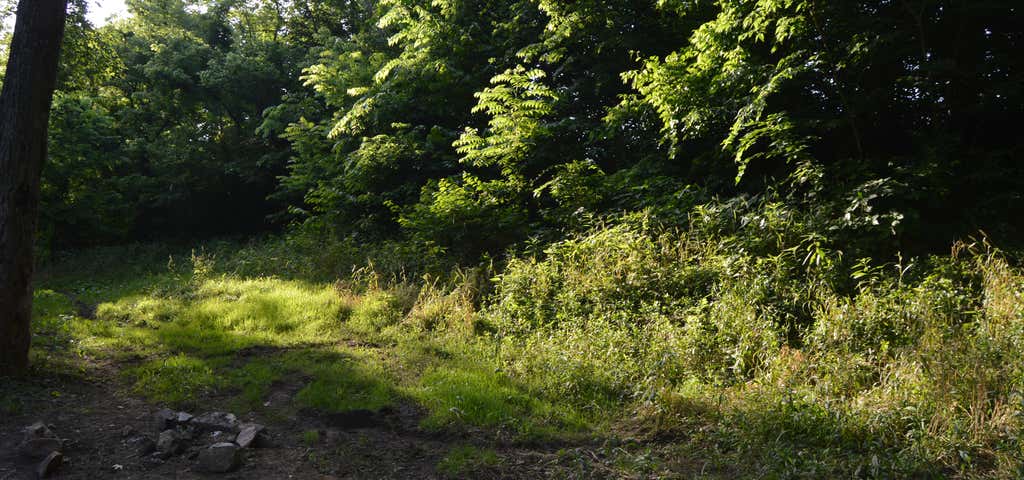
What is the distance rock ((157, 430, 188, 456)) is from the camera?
466cm

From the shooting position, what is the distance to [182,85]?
20.7 meters

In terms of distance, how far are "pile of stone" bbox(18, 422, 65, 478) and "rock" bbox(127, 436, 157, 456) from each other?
1.57 ft

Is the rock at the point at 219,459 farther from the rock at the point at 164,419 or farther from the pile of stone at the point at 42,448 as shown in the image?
the pile of stone at the point at 42,448

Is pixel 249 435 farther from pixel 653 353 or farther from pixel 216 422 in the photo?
pixel 653 353

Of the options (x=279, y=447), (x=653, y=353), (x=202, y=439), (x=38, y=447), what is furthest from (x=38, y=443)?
(x=653, y=353)

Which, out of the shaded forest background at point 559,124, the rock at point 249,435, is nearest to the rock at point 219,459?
the rock at point 249,435

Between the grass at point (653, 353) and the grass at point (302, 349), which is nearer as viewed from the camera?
the grass at point (653, 353)

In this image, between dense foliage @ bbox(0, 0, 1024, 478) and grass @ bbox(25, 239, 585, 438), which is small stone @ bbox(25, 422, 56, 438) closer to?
grass @ bbox(25, 239, 585, 438)

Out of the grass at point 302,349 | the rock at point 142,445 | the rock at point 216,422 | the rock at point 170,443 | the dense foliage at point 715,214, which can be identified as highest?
the dense foliage at point 715,214

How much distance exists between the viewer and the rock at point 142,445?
4704mm

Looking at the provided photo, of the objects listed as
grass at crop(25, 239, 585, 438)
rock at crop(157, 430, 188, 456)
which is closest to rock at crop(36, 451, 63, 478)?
rock at crop(157, 430, 188, 456)

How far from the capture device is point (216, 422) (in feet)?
16.8

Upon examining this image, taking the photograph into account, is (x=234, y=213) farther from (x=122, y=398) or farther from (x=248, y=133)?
(x=122, y=398)

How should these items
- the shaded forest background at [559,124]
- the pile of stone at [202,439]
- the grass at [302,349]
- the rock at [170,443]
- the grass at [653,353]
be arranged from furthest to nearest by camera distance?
the shaded forest background at [559,124] < the grass at [302,349] < the rock at [170,443] < the pile of stone at [202,439] < the grass at [653,353]
